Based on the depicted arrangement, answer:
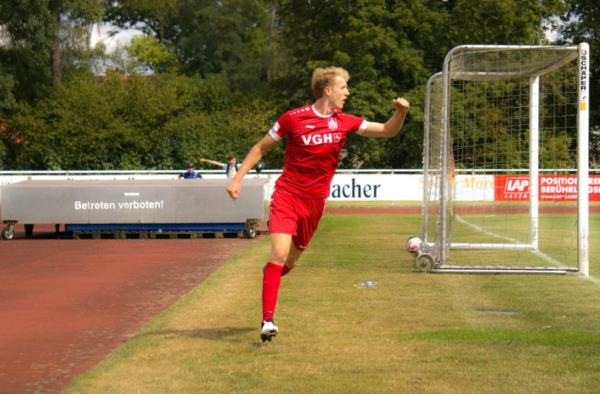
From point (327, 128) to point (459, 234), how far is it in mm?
13591

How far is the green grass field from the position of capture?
6.06 metres

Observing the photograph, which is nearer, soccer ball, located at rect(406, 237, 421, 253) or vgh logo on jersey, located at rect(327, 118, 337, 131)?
vgh logo on jersey, located at rect(327, 118, 337, 131)

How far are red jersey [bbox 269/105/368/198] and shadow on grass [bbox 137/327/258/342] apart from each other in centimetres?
127

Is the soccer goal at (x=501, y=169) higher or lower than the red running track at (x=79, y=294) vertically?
A: higher

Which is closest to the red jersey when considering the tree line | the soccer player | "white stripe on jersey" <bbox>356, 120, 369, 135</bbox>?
the soccer player

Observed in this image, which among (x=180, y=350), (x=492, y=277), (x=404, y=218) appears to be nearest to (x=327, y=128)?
(x=180, y=350)

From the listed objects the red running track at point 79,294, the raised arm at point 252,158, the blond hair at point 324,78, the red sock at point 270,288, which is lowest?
the red running track at point 79,294

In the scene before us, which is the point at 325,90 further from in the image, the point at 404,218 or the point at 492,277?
the point at 404,218

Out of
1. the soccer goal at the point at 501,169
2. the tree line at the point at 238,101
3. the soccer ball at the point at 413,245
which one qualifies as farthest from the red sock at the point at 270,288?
the tree line at the point at 238,101

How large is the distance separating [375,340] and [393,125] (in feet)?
5.58

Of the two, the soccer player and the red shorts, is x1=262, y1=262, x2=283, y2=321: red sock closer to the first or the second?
the soccer player

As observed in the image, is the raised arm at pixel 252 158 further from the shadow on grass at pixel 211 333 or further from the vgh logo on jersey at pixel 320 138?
the shadow on grass at pixel 211 333

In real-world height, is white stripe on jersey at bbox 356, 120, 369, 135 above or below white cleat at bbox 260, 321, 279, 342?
above

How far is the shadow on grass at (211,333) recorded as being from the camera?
7.75 meters
